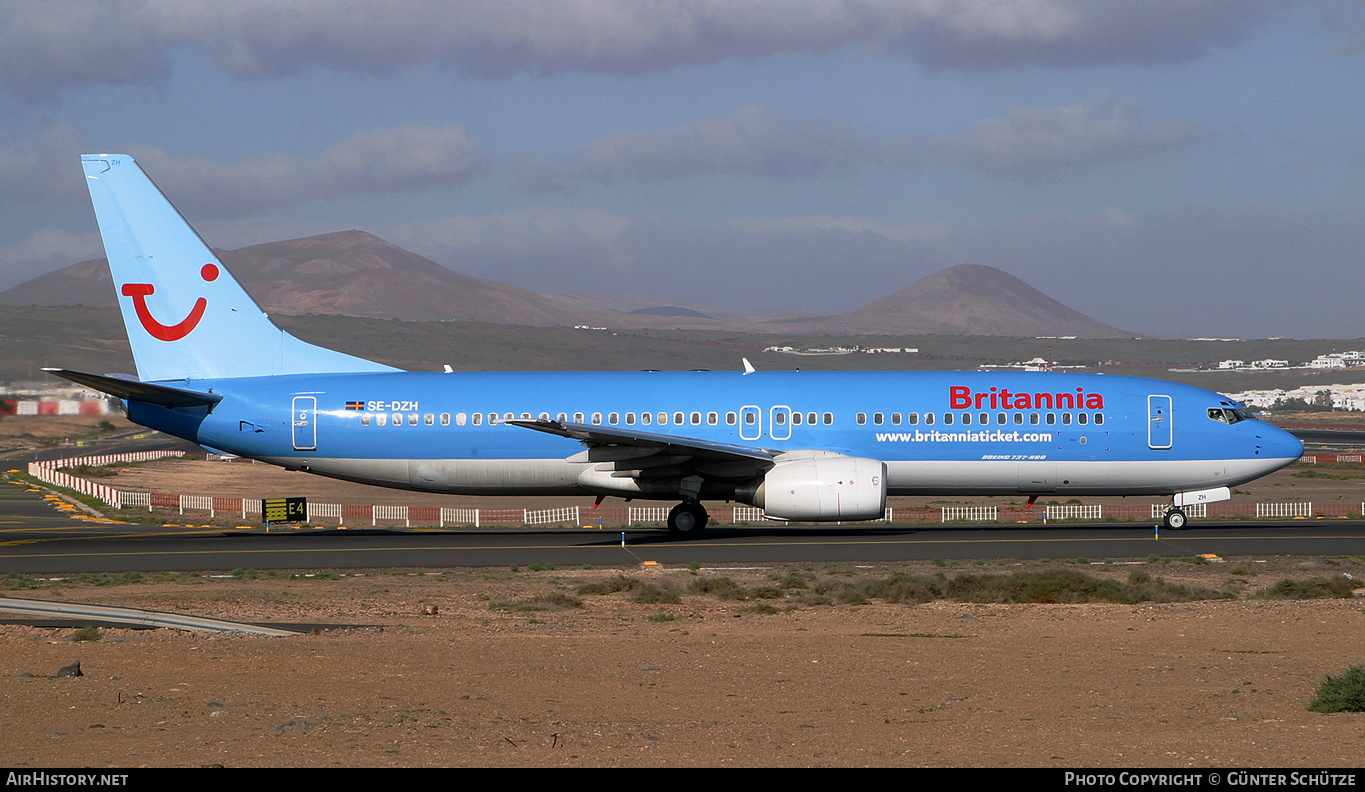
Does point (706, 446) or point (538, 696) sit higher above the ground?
point (706, 446)

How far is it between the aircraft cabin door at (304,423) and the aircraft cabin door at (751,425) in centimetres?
1184

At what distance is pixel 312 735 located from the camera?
1095 cm

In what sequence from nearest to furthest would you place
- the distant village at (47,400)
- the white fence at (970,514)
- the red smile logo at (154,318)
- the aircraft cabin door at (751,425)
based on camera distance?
the aircraft cabin door at (751,425) < the red smile logo at (154,318) < the white fence at (970,514) < the distant village at (47,400)

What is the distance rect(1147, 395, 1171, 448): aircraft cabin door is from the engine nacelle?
24.9 ft

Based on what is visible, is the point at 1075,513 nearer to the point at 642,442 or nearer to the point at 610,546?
the point at 642,442

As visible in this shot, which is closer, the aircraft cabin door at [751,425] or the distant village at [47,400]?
the aircraft cabin door at [751,425]

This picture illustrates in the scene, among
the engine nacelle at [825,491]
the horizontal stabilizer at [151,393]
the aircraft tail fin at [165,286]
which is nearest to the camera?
the engine nacelle at [825,491]

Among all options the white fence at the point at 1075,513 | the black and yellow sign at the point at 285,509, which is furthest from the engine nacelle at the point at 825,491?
the black and yellow sign at the point at 285,509

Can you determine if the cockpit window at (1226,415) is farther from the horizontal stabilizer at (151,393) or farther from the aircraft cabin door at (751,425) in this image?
the horizontal stabilizer at (151,393)

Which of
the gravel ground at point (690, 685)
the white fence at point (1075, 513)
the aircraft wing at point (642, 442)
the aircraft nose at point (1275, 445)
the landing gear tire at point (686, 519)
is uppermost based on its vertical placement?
the aircraft wing at point (642, 442)

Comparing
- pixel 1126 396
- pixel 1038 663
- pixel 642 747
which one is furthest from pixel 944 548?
pixel 642 747

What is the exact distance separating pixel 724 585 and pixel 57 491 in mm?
45484

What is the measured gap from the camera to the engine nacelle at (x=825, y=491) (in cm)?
3067
